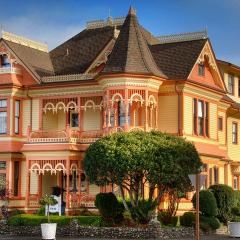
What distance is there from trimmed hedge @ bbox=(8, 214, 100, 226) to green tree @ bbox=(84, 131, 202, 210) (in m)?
2.31

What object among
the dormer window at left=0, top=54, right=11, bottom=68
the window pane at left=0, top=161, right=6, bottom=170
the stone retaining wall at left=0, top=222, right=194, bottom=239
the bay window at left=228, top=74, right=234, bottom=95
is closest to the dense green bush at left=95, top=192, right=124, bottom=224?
the stone retaining wall at left=0, top=222, right=194, bottom=239

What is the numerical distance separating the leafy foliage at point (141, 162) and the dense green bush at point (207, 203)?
9.14ft

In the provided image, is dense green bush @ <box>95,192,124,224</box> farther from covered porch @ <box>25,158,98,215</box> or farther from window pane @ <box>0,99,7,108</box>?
window pane @ <box>0,99,7,108</box>

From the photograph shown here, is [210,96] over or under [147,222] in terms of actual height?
over

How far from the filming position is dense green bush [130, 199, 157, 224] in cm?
3422

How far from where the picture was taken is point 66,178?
42125 mm

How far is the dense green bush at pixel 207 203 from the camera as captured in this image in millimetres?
36906

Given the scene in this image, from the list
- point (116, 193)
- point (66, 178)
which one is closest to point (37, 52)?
point (66, 178)

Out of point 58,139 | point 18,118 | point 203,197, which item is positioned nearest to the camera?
point 203,197

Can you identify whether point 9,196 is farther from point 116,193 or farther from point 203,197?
point 203,197

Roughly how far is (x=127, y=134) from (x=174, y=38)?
12.8 m

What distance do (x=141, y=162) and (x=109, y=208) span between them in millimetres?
3524

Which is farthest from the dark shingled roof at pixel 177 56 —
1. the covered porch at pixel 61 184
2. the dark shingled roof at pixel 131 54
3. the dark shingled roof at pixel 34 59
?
the covered porch at pixel 61 184

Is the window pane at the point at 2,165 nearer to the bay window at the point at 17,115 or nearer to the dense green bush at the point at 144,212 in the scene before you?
the bay window at the point at 17,115
